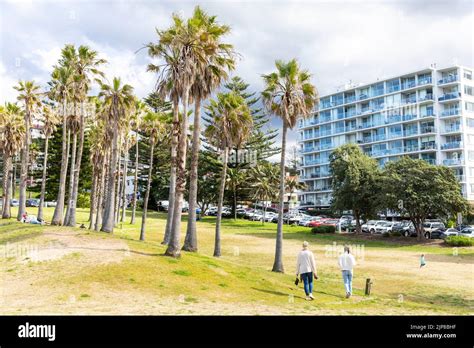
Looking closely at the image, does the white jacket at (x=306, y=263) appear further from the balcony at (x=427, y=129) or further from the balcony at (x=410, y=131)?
the balcony at (x=410, y=131)

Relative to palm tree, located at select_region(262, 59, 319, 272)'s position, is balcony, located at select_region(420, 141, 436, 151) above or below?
above

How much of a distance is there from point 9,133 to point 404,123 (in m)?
66.7

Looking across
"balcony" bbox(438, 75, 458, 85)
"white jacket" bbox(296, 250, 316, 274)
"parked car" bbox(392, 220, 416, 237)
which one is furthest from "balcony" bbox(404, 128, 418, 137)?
"white jacket" bbox(296, 250, 316, 274)

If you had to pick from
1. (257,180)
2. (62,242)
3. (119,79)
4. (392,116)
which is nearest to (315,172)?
(392,116)

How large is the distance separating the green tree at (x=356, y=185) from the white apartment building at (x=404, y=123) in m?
9.07

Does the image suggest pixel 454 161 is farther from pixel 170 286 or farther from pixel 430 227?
pixel 170 286

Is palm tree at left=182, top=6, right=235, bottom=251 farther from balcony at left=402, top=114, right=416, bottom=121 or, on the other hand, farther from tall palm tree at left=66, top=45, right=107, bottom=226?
balcony at left=402, top=114, right=416, bottom=121

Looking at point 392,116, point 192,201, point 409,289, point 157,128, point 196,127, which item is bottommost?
point 409,289

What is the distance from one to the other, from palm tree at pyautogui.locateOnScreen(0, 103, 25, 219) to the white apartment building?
139 ft

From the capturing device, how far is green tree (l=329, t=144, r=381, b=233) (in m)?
52.0

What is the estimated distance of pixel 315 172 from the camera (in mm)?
99812

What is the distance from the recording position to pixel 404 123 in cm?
8006
